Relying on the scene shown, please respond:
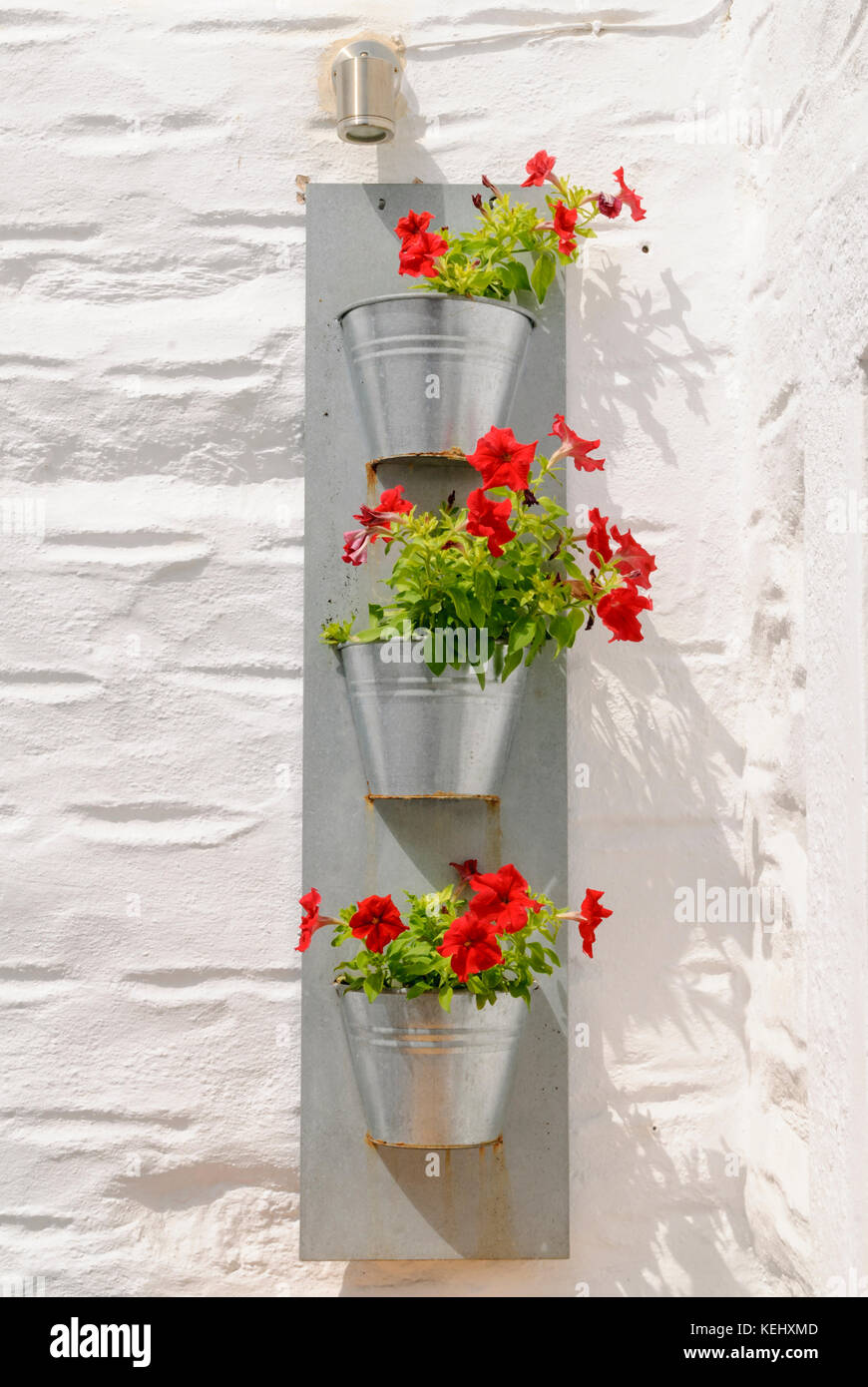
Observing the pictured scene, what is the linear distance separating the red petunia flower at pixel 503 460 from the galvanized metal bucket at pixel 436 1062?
0.59 meters

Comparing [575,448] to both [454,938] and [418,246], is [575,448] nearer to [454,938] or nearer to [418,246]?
[418,246]

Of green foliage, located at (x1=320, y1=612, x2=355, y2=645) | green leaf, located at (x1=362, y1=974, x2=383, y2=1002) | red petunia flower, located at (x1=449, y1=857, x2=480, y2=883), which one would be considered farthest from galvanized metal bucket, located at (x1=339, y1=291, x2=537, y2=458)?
green leaf, located at (x1=362, y1=974, x2=383, y2=1002)

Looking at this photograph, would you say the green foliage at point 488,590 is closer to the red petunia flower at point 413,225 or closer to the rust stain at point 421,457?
the rust stain at point 421,457

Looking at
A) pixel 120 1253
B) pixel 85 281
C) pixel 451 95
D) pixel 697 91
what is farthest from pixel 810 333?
pixel 120 1253

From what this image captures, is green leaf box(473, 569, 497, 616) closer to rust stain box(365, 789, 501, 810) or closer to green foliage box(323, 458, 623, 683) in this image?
green foliage box(323, 458, 623, 683)

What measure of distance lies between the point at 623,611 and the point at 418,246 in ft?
1.68

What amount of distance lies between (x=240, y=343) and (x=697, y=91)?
72 cm

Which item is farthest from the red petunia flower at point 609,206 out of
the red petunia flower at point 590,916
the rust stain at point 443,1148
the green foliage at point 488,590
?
the rust stain at point 443,1148

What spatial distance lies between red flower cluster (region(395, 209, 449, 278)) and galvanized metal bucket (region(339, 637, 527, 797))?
455 millimetres

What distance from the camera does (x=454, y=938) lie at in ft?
4.61

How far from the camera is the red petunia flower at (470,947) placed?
54.9 inches

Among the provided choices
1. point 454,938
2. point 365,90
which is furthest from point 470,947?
point 365,90

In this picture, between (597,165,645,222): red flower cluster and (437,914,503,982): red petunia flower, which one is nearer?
(437,914,503,982): red petunia flower

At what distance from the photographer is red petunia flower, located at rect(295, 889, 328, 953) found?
58.8 inches
